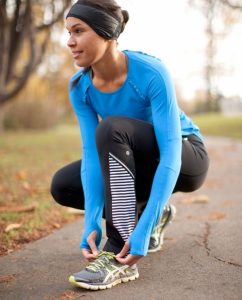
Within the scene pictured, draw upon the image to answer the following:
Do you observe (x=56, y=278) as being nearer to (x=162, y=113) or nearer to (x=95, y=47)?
(x=162, y=113)

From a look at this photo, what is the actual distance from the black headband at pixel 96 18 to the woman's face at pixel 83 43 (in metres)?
0.02

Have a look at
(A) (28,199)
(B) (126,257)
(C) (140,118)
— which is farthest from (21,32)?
(B) (126,257)

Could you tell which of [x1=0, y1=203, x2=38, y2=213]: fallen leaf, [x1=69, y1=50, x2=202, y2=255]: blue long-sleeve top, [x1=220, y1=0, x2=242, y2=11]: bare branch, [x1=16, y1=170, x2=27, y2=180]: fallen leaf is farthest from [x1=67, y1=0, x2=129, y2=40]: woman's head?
[x1=220, y1=0, x2=242, y2=11]: bare branch

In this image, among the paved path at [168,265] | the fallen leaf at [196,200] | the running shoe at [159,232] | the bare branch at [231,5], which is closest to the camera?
the paved path at [168,265]

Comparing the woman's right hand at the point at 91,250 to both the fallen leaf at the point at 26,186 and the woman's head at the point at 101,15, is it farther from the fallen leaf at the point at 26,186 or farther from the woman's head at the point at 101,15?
the fallen leaf at the point at 26,186

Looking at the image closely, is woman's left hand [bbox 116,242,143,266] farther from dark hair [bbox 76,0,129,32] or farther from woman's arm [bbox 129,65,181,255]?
dark hair [bbox 76,0,129,32]

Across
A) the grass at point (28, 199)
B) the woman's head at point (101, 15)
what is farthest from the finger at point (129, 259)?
the woman's head at point (101, 15)

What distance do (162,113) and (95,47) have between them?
1.45ft

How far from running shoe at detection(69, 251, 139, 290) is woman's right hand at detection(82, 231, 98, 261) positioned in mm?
39

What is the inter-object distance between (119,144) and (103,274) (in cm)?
58

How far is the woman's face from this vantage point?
7.05 feet

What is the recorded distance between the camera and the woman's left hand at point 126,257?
79.0 inches

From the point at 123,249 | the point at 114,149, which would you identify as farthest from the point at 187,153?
the point at 123,249

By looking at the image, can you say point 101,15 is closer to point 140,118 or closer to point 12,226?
point 140,118
